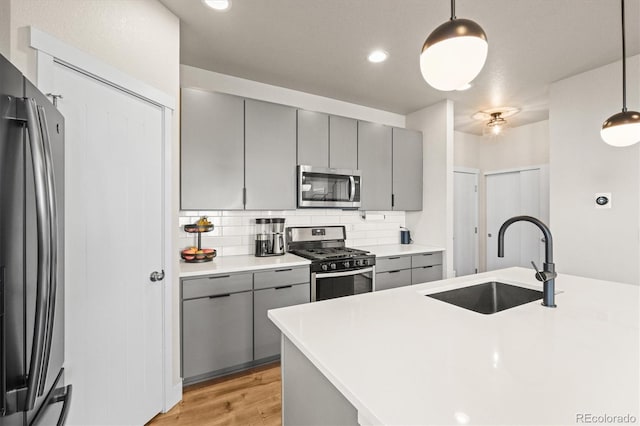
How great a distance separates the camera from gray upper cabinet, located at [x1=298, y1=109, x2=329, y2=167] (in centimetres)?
305

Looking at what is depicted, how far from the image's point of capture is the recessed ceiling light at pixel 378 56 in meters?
2.58

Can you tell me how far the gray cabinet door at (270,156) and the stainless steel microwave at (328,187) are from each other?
0.35ft

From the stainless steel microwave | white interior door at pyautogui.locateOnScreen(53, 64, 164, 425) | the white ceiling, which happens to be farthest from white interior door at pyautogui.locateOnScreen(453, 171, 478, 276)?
white interior door at pyautogui.locateOnScreen(53, 64, 164, 425)

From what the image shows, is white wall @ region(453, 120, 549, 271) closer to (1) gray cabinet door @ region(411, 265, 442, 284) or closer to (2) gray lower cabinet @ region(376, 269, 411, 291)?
(1) gray cabinet door @ region(411, 265, 442, 284)

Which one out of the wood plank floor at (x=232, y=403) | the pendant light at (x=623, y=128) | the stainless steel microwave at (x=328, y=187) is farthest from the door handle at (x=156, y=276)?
the pendant light at (x=623, y=128)

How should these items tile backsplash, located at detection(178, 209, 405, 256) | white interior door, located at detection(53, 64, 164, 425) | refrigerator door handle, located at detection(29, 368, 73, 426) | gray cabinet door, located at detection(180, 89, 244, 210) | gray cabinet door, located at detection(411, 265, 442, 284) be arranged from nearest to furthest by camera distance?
1. refrigerator door handle, located at detection(29, 368, 73, 426)
2. white interior door, located at detection(53, 64, 164, 425)
3. gray cabinet door, located at detection(180, 89, 244, 210)
4. tile backsplash, located at detection(178, 209, 405, 256)
5. gray cabinet door, located at detection(411, 265, 442, 284)

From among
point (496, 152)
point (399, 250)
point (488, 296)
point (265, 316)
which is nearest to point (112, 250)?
point (265, 316)

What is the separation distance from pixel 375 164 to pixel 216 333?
2451mm

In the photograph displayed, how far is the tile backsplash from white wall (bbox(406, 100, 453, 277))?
1.27 feet

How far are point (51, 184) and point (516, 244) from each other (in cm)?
548

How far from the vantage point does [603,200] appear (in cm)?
271

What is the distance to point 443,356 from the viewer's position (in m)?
0.90

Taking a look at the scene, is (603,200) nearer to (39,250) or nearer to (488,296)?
(488,296)

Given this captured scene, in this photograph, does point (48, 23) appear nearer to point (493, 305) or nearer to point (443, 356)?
point (443, 356)
